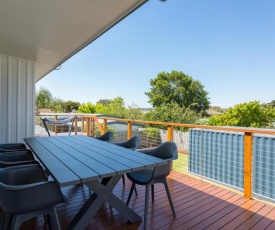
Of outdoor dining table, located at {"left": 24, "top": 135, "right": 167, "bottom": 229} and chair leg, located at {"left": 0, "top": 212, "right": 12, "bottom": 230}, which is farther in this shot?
chair leg, located at {"left": 0, "top": 212, "right": 12, "bottom": 230}

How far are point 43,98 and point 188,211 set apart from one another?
19.3 m

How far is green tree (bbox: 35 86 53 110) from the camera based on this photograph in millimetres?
18572

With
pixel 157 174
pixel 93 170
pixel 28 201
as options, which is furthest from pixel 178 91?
pixel 28 201

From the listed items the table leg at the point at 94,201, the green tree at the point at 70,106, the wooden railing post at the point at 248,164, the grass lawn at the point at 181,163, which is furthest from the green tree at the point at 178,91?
the table leg at the point at 94,201

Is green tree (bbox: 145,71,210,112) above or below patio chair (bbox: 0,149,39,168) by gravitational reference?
above

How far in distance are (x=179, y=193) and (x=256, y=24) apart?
18394 mm

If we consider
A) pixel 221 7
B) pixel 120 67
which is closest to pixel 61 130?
pixel 221 7

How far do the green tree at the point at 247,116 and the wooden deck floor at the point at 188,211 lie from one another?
16.1 metres

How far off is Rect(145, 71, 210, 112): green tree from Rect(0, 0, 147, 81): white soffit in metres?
23.0

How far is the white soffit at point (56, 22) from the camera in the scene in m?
1.87

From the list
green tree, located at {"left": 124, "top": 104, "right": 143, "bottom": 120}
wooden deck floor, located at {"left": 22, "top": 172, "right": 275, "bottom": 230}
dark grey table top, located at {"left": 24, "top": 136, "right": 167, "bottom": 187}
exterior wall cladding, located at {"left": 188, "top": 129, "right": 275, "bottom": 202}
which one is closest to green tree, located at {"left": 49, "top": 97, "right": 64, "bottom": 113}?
green tree, located at {"left": 124, "top": 104, "right": 143, "bottom": 120}

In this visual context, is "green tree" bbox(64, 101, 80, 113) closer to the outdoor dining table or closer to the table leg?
the outdoor dining table

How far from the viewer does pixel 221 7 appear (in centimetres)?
1423

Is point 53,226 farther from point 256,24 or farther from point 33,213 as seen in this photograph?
point 256,24
